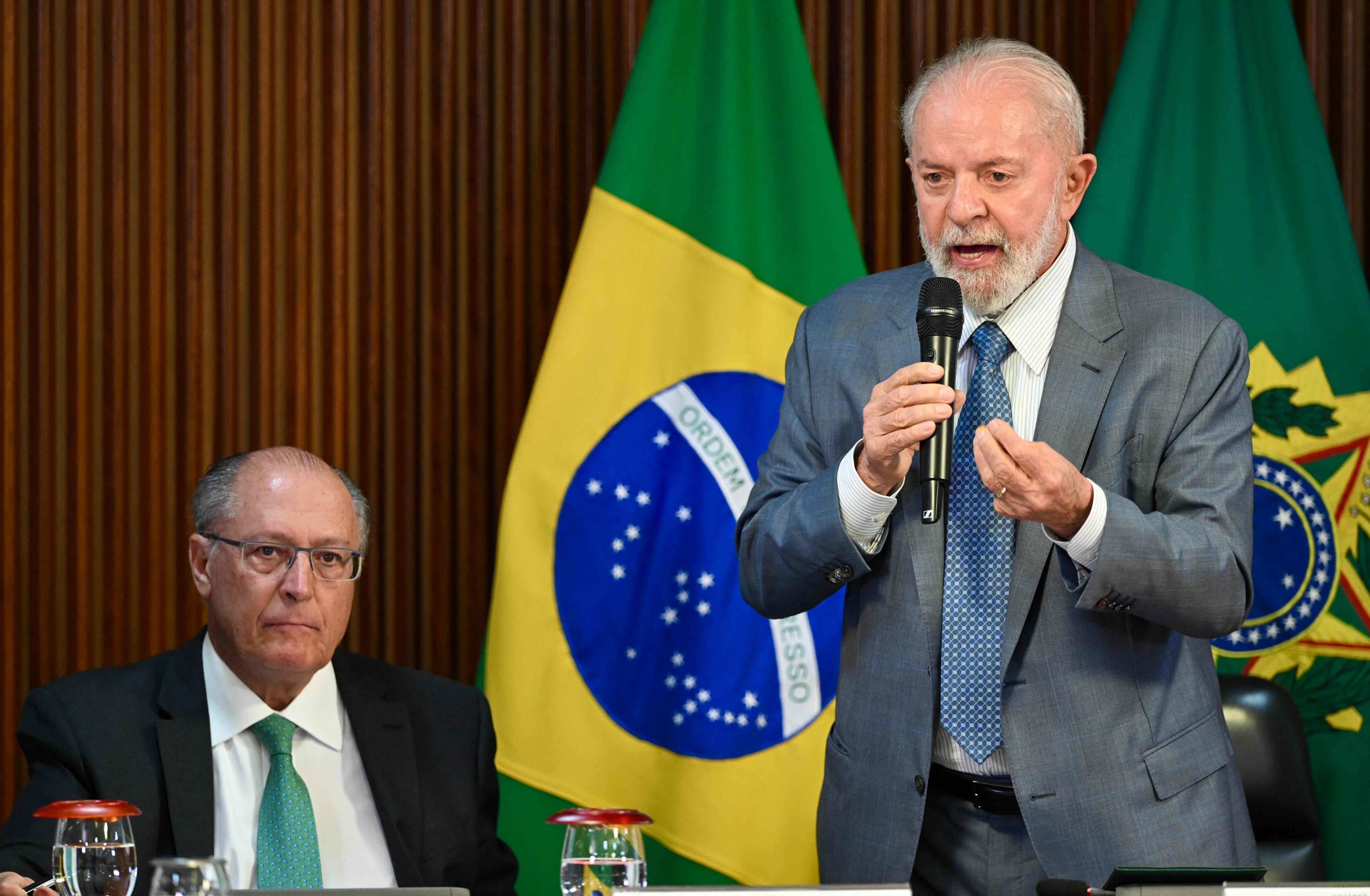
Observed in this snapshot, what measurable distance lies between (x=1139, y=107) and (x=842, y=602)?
1.32m

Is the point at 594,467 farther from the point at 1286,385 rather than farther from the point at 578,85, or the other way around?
the point at 1286,385

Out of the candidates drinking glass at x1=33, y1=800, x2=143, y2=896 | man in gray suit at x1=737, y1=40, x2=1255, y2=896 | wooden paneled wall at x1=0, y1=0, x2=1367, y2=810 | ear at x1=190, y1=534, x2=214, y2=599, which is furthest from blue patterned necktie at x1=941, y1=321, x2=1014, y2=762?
wooden paneled wall at x1=0, y1=0, x2=1367, y2=810

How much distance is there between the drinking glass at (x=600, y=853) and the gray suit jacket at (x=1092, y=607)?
523 mm

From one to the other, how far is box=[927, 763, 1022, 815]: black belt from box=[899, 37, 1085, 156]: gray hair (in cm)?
90

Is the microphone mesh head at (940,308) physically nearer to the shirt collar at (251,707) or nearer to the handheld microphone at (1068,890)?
the handheld microphone at (1068,890)

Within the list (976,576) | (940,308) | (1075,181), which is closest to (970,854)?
(976,576)

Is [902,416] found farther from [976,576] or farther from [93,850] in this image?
[93,850]

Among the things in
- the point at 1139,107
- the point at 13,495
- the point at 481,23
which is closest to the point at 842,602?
the point at 1139,107

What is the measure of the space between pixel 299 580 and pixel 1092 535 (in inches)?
47.5

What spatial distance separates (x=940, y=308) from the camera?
6.15ft

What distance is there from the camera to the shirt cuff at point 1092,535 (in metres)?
1.74

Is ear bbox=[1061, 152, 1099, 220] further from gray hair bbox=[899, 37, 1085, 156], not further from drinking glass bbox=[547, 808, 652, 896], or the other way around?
drinking glass bbox=[547, 808, 652, 896]

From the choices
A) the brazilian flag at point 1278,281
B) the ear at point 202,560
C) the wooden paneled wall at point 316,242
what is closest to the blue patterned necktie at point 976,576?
the ear at point 202,560

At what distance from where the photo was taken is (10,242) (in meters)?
3.37
